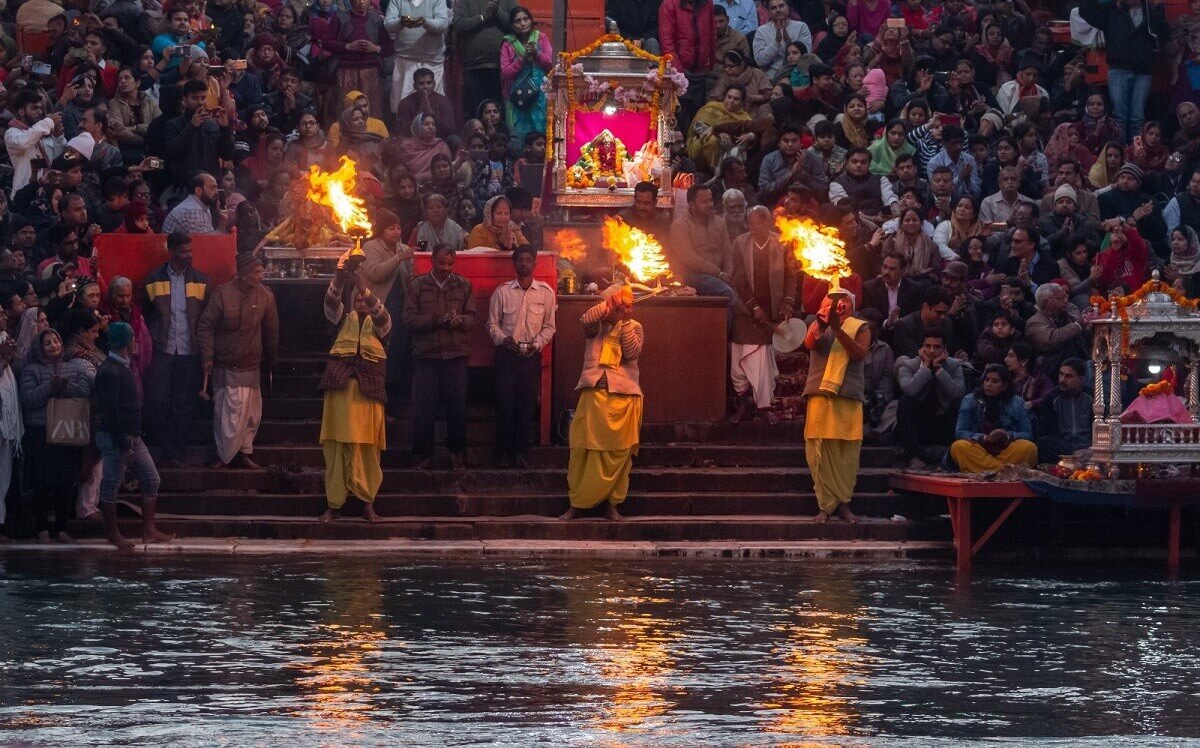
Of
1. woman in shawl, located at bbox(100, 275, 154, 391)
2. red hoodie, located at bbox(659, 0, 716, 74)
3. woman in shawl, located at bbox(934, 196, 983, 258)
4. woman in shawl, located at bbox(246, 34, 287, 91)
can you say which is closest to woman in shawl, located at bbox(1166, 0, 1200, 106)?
woman in shawl, located at bbox(934, 196, 983, 258)

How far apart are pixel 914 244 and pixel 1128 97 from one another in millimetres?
5317

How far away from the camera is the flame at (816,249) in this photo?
17.3 meters

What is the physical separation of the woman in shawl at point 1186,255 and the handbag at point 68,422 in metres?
10.4

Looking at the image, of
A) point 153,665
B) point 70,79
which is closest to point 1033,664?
point 153,665

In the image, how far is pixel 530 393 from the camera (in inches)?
677

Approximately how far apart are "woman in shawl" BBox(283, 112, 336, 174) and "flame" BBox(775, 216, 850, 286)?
16.7 ft

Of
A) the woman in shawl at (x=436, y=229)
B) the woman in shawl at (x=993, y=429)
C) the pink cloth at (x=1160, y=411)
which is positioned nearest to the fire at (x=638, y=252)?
the woman in shawl at (x=436, y=229)

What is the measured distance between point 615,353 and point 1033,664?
5762 mm

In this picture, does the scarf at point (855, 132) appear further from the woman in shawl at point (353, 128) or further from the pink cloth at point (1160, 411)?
the pink cloth at point (1160, 411)

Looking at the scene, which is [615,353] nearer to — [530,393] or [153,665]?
[530,393]

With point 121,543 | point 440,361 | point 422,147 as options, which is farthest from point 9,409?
point 422,147

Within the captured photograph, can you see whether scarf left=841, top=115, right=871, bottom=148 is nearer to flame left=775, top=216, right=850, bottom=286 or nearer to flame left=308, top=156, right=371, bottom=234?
flame left=775, top=216, right=850, bottom=286

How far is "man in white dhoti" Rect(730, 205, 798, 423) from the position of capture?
17938mm

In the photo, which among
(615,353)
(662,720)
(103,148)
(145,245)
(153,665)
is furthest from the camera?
(103,148)
